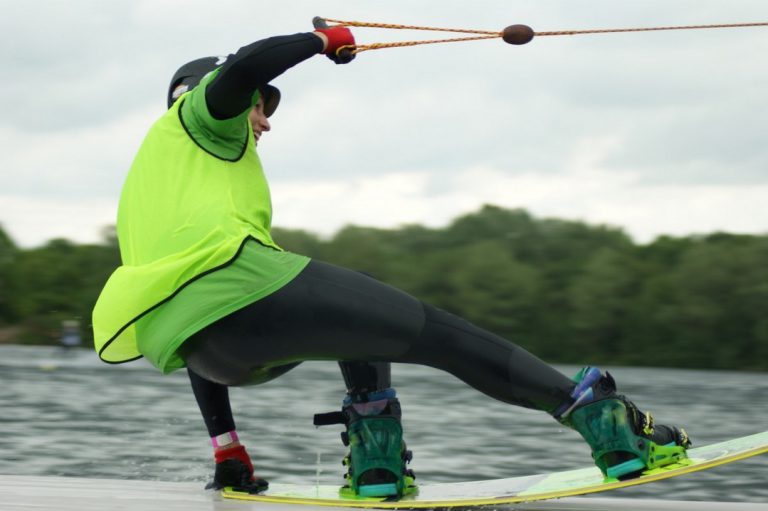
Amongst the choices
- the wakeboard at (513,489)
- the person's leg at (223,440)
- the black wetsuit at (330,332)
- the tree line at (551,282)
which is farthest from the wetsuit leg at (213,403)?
the tree line at (551,282)

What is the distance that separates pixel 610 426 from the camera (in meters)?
3.46

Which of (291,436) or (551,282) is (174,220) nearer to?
(291,436)

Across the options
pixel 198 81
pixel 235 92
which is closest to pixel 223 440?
pixel 198 81

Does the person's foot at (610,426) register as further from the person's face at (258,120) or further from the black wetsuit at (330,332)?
the person's face at (258,120)

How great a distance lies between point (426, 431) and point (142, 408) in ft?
13.5

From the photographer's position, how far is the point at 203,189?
320 centimetres

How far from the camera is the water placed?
6.24 m

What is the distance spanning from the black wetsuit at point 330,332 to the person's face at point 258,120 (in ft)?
0.95

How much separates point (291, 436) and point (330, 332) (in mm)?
5878

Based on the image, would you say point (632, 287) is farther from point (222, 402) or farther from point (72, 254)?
point (222, 402)

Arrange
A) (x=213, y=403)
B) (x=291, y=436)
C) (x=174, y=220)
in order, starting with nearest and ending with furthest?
(x=174, y=220) → (x=213, y=403) → (x=291, y=436)

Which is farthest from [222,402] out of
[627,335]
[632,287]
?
[632,287]

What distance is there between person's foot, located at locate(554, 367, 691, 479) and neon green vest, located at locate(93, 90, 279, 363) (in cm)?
100

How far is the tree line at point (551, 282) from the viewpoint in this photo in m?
51.0
